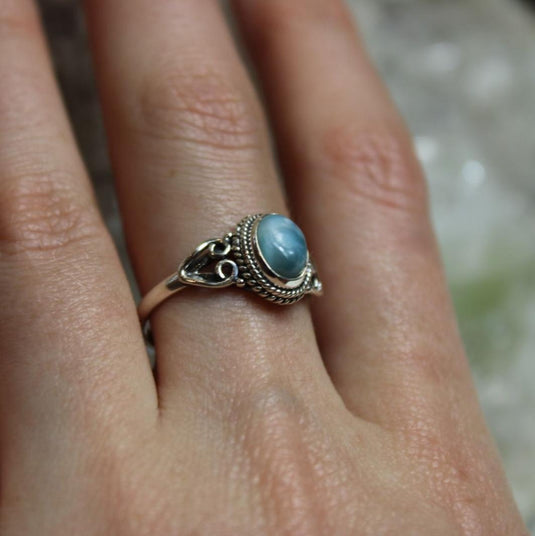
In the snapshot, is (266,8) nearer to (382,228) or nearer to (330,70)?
(330,70)

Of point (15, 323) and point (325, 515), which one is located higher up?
point (15, 323)

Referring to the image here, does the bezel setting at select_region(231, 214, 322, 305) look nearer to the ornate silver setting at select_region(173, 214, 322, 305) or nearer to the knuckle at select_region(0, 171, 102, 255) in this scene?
the ornate silver setting at select_region(173, 214, 322, 305)

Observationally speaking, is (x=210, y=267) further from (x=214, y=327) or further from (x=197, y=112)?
(x=197, y=112)

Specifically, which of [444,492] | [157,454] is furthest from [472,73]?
[157,454]

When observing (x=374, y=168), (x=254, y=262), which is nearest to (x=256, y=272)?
(x=254, y=262)

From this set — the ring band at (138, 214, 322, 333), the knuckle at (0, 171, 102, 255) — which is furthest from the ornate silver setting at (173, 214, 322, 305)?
the knuckle at (0, 171, 102, 255)

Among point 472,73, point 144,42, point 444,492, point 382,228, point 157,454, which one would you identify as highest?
point 144,42

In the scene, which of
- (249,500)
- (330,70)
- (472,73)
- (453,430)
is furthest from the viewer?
(472,73)
